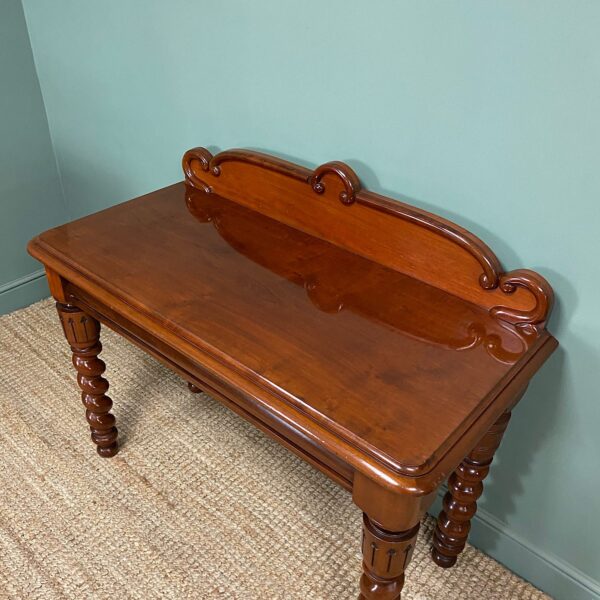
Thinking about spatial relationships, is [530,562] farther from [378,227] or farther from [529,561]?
[378,227]

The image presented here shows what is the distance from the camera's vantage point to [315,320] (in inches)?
40.0

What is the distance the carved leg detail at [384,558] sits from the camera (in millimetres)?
865

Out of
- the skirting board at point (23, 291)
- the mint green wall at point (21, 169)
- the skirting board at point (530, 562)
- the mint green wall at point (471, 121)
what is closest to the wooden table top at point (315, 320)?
the mint green wall at point (471, 121)

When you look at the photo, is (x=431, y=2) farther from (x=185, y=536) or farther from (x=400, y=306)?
(x=185, y=536)

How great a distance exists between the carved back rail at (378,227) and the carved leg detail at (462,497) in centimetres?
22

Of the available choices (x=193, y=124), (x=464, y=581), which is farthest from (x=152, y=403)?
(x=464, y=581)

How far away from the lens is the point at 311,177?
1191mm

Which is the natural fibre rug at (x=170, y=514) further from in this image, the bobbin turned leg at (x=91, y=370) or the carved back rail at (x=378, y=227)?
the carved back rail at (x=378, y=227)

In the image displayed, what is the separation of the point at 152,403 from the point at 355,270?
840 millimetres

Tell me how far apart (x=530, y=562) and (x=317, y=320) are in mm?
731

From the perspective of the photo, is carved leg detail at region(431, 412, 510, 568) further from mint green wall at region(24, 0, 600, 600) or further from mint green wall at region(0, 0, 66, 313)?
mint green wall at region(0, 0, 66, 313)

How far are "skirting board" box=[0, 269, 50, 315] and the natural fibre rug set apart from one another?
0.40 m

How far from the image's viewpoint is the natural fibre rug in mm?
1300

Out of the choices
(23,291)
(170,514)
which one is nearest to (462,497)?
(170,514)
